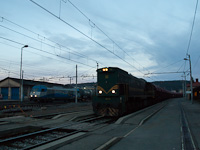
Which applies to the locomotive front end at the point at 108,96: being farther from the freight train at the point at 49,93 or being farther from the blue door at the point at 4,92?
the blue door at the point at 4,92

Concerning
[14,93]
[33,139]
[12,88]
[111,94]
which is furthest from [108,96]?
[12,88]

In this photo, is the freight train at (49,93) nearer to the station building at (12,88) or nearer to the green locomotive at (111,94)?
the station building at (12,88)

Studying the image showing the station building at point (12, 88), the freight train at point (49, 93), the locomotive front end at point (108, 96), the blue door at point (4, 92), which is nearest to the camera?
the locomotive front end at point (108, 96)

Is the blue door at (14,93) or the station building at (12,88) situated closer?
the station building at (12,88)

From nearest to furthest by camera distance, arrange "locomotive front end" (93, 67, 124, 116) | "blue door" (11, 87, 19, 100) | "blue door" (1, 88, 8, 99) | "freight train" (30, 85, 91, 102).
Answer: "locomotive front end" (93, 67, 124, 116) → "freight train" (30, 85, 91, 102) → "blue door" (11, 87, 19, 100) → "blue door" (1, 88, 8, 99)

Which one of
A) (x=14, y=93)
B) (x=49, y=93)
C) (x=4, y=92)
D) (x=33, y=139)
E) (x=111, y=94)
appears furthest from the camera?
(x=4, y=92)

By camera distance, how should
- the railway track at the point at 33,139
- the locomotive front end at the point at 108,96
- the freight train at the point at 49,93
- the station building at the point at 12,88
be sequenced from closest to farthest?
the railway track at the point at 33,139 → the locomotive front end at the point at 108,96 → the freight train at the point at 49,93 → the station building at the point at 12,88

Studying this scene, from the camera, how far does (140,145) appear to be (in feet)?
20.5

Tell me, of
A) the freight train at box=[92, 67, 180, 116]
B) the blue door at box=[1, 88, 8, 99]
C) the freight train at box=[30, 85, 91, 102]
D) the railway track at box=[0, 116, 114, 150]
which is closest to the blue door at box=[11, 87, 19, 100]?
the blue door at box=[1, 88, 8, 99]

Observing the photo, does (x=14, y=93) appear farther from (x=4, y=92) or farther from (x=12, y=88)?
(x=4, y=92)

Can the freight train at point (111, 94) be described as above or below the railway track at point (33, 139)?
above

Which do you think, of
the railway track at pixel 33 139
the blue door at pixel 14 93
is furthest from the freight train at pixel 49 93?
the railway track at pixel 33 139

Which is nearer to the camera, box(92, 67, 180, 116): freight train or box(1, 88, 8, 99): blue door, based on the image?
box(92, 67, 180, 116): freight train

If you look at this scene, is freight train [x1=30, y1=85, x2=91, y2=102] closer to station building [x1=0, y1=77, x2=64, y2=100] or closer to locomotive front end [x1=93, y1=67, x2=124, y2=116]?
station building [x1=0, y1=77, x2=64, y2=100]
